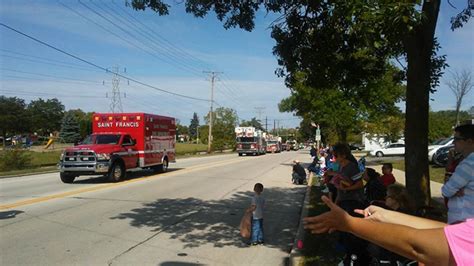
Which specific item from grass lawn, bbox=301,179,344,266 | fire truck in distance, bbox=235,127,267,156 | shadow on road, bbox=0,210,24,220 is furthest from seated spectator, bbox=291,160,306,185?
fire truck in distance, bbox=235,127,267,156

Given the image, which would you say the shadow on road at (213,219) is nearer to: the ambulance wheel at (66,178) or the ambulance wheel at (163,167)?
the ambulance wheel at (66,178)

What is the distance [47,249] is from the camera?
7.73 meters

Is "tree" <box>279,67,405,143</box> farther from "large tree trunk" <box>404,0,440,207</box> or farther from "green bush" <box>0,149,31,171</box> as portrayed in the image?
"large tree trunk" <box>404,0,440,207</box>

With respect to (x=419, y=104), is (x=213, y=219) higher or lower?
lower

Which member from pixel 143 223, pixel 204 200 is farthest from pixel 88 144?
pixel 143 223

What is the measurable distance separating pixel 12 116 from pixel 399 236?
11359cm

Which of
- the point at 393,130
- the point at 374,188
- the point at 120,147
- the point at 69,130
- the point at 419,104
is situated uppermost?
the point at 69,130

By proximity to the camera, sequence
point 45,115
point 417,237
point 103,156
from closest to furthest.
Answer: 1. point 417,237
2. point 103,156
3. point 45,115

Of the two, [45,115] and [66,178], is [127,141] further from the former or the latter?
[45,115]

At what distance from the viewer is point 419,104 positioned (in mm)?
6910

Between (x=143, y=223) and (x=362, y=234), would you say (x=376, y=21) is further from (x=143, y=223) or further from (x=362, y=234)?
(x=143, y=223)

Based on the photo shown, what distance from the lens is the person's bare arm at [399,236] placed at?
188 cm

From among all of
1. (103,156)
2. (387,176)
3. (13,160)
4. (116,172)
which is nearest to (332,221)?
(387,176)

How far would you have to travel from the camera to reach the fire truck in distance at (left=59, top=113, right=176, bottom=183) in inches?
742
